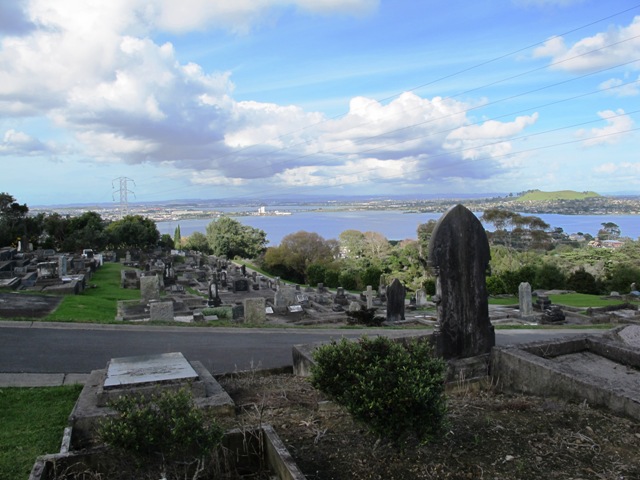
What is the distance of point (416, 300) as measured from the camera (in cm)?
3016

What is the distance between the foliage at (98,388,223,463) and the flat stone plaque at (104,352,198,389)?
196 cm

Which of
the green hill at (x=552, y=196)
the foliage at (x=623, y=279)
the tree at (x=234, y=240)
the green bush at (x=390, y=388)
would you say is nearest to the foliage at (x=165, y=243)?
the tree at (x=234, y=240)

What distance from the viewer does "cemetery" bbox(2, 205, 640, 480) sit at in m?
3.90

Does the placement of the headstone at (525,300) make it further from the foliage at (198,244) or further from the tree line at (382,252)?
the foliage at (198,244)

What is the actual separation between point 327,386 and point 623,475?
89.8 inches

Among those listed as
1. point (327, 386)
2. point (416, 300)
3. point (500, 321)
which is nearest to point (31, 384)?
point (327, 386)

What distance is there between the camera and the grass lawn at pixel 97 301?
14923mm

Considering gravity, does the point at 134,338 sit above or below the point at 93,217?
below

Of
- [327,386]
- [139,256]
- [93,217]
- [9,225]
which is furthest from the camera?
[93,217]

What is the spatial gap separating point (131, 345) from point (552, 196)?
148956mm

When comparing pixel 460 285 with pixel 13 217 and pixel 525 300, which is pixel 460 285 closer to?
pixel 525 300

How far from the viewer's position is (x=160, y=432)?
11.0 feet

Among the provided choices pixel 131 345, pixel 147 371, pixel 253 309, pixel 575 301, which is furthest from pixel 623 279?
pixel 147 371

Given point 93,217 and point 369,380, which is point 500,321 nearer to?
point 369,380
